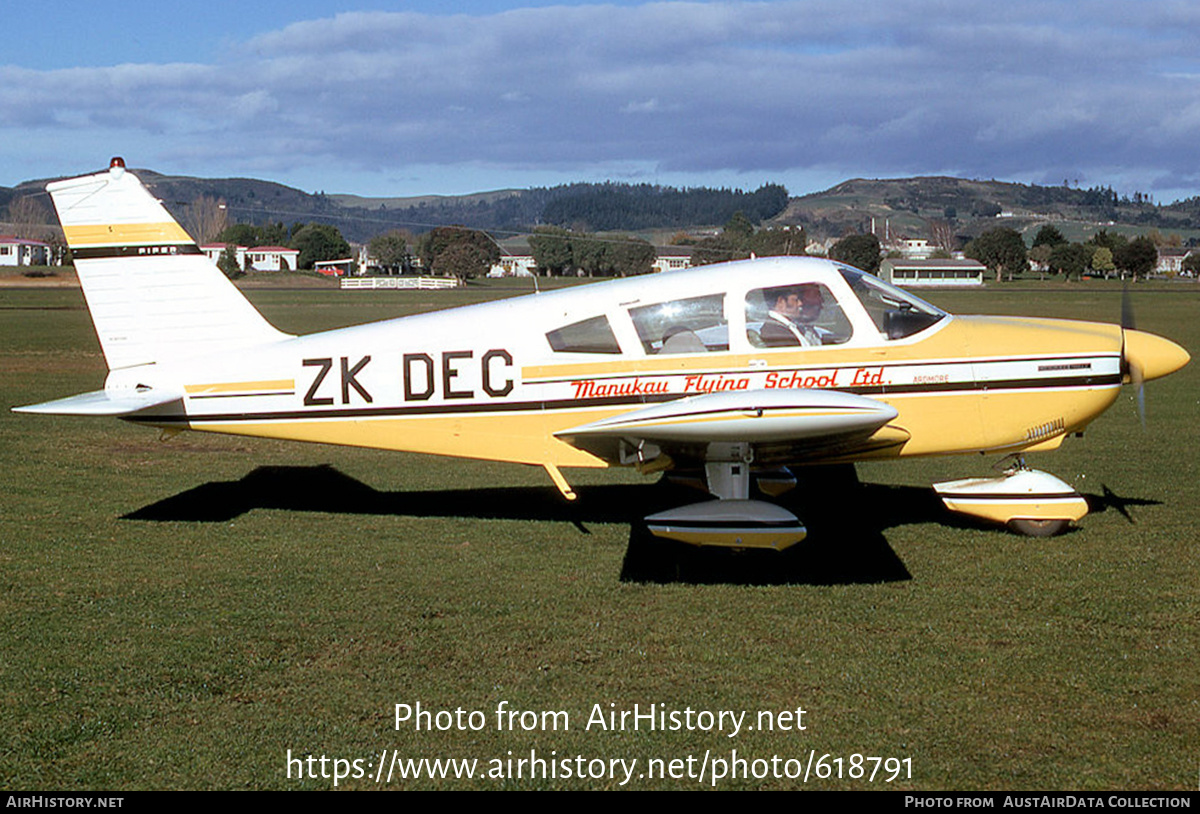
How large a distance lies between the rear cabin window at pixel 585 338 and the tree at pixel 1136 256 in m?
109

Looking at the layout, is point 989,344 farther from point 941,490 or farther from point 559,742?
point 559,742

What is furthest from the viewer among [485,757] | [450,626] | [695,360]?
[695,360]

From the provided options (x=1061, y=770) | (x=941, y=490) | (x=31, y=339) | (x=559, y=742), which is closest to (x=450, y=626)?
(x=559, y=742)

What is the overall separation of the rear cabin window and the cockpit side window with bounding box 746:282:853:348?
3.53 feet

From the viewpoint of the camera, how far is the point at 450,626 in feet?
20.7

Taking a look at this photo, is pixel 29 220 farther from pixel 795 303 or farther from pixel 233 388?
pixel 795 303

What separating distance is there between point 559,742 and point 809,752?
1.15 m

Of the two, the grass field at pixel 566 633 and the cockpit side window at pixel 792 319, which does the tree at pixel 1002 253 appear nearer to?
the grass field at pixel 566 633

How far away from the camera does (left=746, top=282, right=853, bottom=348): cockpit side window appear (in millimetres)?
7789

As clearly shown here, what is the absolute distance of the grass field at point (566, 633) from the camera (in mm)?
4652

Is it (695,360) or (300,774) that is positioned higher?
(695,360)

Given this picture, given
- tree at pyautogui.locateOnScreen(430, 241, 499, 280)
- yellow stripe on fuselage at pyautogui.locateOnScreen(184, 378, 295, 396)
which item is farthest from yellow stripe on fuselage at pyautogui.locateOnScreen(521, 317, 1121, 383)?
tree at pyautogui.locateOnScreen(430, 241, 499, 280)

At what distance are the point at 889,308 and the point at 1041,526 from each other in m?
2.21

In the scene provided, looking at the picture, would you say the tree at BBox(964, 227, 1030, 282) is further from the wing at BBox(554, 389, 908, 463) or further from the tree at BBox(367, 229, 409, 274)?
the wing at BBox(554, 389, 908, 463)
